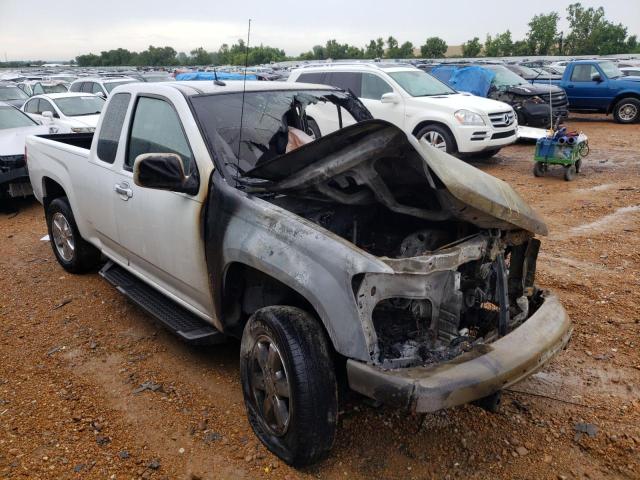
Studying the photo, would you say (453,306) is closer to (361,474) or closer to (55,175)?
(361,474)

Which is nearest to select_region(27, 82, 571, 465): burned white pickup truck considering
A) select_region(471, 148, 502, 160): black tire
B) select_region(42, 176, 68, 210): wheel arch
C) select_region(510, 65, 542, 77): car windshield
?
select_region(42, 176, 68, 210): wheel arch

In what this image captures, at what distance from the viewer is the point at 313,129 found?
4418mm

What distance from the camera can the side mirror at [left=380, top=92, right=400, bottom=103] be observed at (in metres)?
10.2

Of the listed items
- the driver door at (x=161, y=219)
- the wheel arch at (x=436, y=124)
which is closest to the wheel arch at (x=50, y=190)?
the driver door at (x=161, y=219)

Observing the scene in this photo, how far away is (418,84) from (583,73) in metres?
8.51

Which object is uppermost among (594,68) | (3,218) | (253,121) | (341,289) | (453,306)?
(594,68)

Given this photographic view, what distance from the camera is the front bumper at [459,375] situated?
88.7 inches

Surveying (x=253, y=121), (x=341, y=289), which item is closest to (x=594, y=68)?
(x=253, y=121)

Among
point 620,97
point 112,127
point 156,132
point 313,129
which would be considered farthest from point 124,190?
point 620,97

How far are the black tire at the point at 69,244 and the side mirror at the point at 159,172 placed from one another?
2.51 m

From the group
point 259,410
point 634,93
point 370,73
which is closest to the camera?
point 259,410

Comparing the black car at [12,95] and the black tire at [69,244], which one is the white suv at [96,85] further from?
the black tire at [69,244]

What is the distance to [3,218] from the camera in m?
8.12

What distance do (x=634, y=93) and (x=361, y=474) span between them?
1675cm
